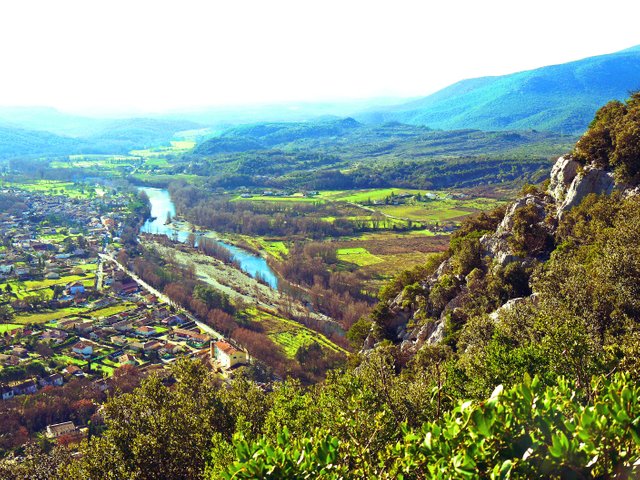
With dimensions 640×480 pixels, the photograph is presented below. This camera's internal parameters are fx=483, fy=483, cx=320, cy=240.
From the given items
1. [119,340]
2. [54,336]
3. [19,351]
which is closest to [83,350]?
[119,340]

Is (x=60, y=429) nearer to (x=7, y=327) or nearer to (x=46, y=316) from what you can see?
(x=7, y=327)

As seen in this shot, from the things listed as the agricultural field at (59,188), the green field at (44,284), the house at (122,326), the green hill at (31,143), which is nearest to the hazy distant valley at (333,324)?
the house at (122,326)

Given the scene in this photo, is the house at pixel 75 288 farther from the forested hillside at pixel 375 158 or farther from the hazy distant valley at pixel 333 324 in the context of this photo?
the forested hillside at pixel 375 158

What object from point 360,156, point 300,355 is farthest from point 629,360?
point 360,156

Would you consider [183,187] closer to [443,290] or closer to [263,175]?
[263,175]

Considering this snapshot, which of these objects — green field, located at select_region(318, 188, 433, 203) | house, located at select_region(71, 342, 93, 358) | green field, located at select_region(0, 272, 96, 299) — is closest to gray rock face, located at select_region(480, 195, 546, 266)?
house, located at select_region(71, 342, 93, 358)

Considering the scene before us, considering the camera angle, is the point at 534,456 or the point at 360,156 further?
the point at 360,156
